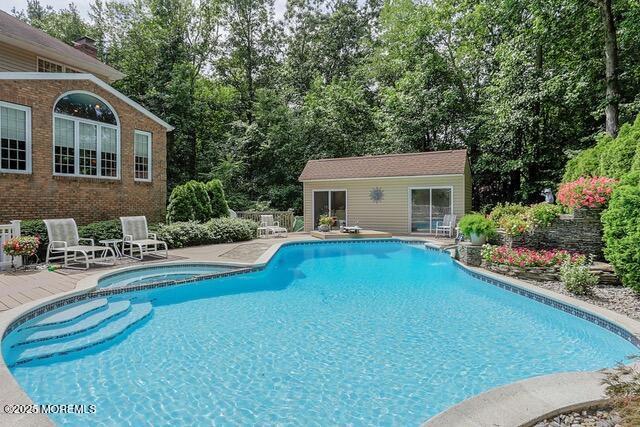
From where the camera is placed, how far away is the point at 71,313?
5.46 metres

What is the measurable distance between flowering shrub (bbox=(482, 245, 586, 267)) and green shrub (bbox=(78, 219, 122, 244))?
32.3 ft

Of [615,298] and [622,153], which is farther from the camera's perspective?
[622,153]

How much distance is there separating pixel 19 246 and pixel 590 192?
12044 millimetres

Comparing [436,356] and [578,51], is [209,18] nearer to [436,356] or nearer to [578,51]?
[578,51]

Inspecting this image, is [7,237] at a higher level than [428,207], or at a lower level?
lower

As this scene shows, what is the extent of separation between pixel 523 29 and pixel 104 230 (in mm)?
18155

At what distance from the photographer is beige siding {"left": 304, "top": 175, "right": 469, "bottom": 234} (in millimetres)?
15672

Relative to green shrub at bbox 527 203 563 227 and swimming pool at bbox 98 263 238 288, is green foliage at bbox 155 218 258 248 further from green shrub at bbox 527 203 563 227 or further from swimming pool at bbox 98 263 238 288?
green shrub at bbox 527 203 563 227

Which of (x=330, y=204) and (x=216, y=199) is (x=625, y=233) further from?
(x=330, y=204)

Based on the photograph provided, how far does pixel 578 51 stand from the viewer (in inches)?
643

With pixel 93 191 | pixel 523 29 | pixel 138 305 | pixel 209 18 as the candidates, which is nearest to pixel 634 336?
pixel 138 305

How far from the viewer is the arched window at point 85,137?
10297mm

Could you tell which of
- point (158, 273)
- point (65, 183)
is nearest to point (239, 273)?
point (158, 273)

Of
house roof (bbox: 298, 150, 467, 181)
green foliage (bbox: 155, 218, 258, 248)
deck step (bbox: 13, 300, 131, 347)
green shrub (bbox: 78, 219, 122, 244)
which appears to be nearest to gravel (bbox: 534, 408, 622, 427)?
deck step (bbox: 13, 300, 131, 347)
